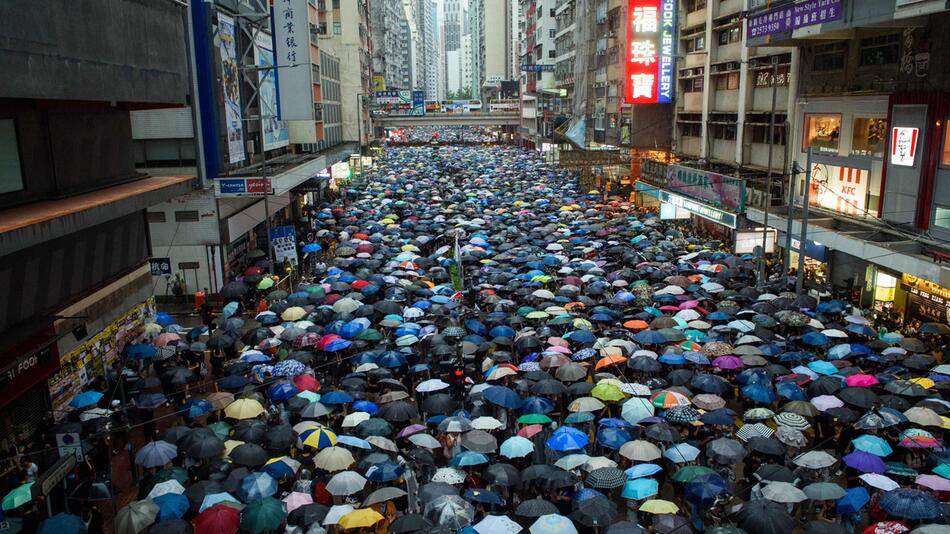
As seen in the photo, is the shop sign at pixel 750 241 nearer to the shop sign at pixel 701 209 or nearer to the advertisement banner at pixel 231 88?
the shop sign at pixel 701 209

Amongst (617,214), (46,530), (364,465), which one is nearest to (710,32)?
(617,214)

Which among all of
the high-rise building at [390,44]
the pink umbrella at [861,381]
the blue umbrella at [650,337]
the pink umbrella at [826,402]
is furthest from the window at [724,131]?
the high-rise building at [390,44]

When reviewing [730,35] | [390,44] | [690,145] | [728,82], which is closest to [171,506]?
[728,82]

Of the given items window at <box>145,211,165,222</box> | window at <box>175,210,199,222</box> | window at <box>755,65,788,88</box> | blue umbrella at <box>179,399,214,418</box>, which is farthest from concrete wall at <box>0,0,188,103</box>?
window at <box>755,65,788,88</box>

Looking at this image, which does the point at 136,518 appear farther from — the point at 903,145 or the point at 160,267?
the point at 903,145

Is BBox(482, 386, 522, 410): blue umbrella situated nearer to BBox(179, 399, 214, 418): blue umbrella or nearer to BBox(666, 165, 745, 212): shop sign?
BBox(179, 399, 214, 418): blue umbrella

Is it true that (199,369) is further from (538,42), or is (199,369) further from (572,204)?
(538,42)
